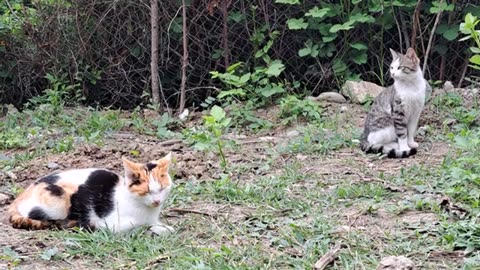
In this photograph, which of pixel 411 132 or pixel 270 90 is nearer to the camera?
pixel 411 132

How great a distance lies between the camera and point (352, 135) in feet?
21.2

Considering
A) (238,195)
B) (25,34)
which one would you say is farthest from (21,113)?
(238,195)

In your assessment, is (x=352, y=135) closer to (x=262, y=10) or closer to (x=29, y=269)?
(x=262, y=10)

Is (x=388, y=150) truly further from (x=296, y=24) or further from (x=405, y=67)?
(x=296, y=24)

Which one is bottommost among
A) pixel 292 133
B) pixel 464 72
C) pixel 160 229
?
pixel 464 72

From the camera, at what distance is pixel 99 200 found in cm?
416

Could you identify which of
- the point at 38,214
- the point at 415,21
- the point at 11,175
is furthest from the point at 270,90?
the point at 38,214

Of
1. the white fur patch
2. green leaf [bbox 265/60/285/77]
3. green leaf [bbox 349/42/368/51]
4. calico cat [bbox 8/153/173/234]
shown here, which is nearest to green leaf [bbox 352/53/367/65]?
green leaf [bbox 349/42/368/51]

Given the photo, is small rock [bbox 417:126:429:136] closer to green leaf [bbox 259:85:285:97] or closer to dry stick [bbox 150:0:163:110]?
green leaf [bbox 259:85:285:97]

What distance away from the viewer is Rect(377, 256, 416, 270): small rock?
10.8ft

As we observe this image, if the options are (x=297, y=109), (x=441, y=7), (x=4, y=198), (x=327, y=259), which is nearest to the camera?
(x=327, y=259)

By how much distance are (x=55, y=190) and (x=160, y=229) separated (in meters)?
0.67

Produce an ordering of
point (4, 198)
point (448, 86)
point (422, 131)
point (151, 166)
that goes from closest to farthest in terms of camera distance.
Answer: point (151, 166) < point (4, 198) < point (422, 131) < point (448, 86)

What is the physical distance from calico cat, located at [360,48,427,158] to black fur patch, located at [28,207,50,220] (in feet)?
9.33
